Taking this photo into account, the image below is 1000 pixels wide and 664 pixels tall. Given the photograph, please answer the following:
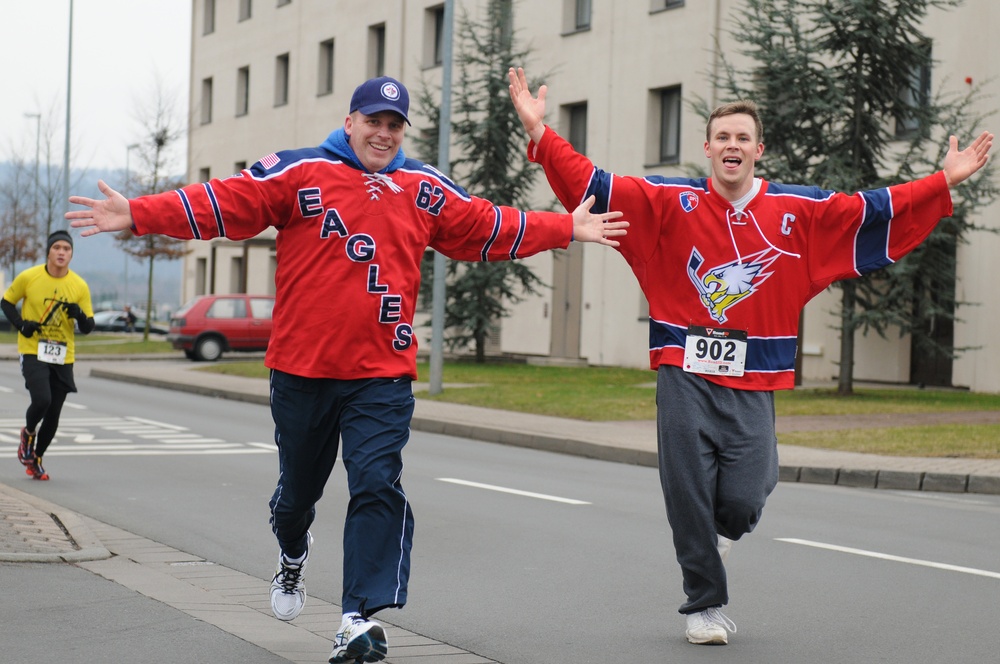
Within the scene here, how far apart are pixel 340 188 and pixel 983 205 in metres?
17.2

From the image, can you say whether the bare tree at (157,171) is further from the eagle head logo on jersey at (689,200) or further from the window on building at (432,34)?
the eagle head logo on jersey at (689,200)

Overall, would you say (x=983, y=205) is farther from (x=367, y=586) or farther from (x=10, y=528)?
(x=367, y=586)

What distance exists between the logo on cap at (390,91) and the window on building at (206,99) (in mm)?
48617

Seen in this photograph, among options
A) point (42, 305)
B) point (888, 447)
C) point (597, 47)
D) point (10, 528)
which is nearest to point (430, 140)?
point (597, 47)

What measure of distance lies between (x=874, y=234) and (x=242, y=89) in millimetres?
45817

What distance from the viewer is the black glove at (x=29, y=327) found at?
10744 mm

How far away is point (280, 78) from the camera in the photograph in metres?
46.8

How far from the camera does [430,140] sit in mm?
30531

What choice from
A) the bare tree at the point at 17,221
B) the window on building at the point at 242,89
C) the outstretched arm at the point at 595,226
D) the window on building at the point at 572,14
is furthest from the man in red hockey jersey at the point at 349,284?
the bare tree at the point at 17,221

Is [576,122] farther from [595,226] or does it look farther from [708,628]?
[708,628]

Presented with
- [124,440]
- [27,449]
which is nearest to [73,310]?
[27,449]

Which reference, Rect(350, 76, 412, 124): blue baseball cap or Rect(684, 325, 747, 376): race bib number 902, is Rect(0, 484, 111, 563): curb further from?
Rect(684, 325, 747, 376): race bib number 902

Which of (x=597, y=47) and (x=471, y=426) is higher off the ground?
(x=597, y=47)

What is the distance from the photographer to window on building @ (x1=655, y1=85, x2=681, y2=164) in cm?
3033
